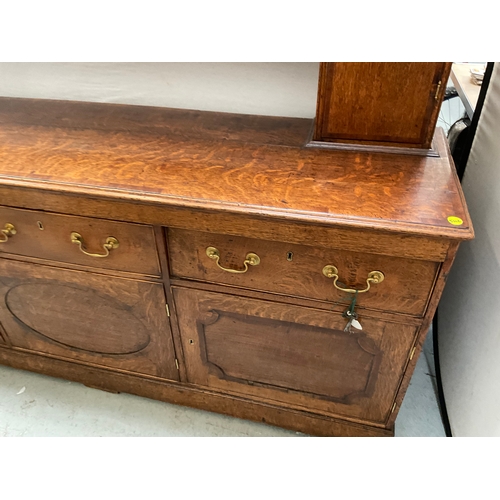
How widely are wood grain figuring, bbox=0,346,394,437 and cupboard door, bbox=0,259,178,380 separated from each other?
45 millimetres

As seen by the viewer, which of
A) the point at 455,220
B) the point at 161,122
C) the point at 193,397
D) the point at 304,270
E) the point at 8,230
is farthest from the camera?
the point at 193,397

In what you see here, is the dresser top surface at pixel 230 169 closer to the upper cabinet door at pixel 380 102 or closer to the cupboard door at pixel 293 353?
the upper cabinet door at pixel 380 102

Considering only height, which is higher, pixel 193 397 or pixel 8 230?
pixel 8 230

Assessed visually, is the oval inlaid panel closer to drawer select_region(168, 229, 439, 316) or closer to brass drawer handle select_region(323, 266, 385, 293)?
drawer select_region(168, 229, 439, 316)

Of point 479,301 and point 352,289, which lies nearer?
point 352,289

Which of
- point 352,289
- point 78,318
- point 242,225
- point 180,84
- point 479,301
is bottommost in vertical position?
point 78,318

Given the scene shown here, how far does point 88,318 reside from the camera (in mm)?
1105

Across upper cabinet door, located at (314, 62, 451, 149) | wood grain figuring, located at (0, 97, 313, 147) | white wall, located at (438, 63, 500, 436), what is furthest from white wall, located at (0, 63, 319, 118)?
white wall, located at (438, 63, 500, 436)

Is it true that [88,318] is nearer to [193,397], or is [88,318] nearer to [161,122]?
[193,397]

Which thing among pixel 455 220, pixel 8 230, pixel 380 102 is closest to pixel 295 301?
→ pixel 455 220

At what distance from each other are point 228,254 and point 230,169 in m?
0.18

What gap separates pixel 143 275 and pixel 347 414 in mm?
623

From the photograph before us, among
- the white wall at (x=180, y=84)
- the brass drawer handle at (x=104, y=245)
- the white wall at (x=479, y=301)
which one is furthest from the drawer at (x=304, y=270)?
the white wall at (x=180, y=84)
